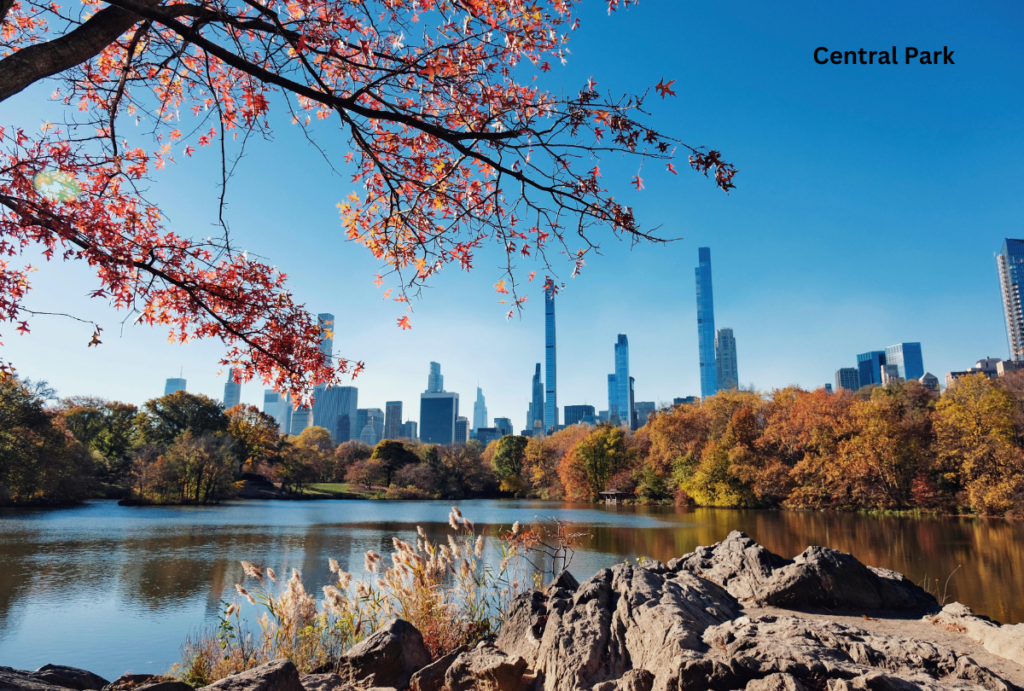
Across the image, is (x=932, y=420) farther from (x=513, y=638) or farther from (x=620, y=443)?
(x=513, y=638)

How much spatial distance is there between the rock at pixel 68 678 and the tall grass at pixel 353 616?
76 centimetres

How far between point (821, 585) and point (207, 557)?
14140mm

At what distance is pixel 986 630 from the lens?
12.3ft

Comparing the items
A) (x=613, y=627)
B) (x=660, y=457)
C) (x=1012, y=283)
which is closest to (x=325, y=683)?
(x=613, y=627)

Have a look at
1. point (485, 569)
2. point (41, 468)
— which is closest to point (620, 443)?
point (41, 468)

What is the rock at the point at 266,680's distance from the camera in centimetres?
299

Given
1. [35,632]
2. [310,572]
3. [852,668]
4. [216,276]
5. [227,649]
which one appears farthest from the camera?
[310,572]

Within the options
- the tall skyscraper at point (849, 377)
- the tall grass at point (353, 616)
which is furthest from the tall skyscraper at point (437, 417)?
the tall grass at point (353, 616)

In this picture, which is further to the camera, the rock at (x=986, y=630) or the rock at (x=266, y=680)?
the rock at (x=986, y=630)

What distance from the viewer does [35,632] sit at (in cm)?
773

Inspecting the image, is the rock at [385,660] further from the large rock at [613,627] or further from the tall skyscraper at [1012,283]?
the tall skyscraper at [1012,283]

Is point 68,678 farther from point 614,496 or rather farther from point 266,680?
point 614,496

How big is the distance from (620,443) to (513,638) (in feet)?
144

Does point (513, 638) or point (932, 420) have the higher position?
point (932, 420)
